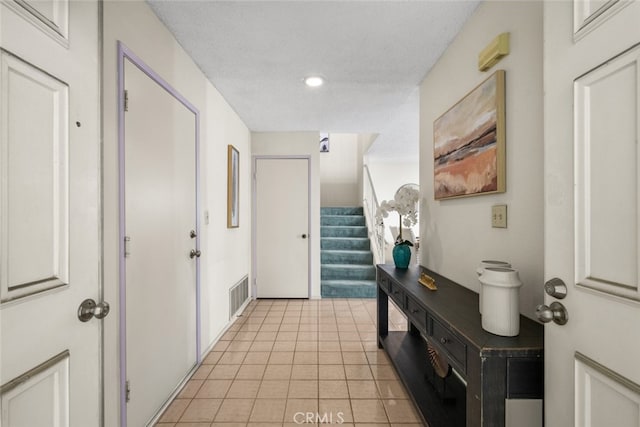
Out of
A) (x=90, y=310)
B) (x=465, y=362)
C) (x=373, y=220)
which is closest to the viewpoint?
(x=90, y=310)

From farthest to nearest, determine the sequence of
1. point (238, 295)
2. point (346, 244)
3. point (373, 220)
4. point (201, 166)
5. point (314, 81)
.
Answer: point (373, 220) → point (346, 244) → point (238, 295) → point (314, 81) → point (201, 166)

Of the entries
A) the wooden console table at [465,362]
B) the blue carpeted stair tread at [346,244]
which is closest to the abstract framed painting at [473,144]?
the wooden console table at [465,362]

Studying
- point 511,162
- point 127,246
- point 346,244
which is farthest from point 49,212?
point 346,244

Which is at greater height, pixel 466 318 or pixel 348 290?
pixel 466 318

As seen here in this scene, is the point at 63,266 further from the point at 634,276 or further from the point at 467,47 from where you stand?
the point at 467,47

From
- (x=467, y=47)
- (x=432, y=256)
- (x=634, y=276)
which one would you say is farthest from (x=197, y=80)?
(x=634, y=276)

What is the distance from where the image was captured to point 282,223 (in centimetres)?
423

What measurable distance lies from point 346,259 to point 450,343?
12.0ft

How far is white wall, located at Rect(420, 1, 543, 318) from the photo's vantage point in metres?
1.26

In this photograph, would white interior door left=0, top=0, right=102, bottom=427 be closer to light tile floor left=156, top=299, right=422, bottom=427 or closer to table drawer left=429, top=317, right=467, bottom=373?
light tile floor left=156, top=299, right=422, bottom=427

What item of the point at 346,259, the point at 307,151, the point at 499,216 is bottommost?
the point at 346,259

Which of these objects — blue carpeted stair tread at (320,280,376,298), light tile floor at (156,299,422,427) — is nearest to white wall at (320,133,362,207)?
blue carpeted stair tread at (320,280,376,298)

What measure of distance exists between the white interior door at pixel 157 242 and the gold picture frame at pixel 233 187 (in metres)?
0.89

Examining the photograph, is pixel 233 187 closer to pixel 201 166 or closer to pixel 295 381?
pixel 201 166
